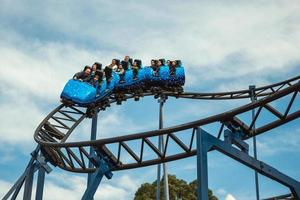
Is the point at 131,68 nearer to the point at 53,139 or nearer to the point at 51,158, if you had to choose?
Answer: the point at 53,139

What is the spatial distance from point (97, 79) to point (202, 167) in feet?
25.0

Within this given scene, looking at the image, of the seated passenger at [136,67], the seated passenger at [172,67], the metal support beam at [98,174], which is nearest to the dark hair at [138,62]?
the seated passenger at [136,67]

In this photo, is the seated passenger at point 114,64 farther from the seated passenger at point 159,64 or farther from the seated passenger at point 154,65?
the seated passenger at point 159,64

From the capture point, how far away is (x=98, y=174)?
389 inches

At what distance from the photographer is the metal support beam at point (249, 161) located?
26.0ft

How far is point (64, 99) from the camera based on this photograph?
14133 millimetres

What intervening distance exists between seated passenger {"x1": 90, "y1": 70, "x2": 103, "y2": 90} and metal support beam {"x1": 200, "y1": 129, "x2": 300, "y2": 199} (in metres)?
7.04

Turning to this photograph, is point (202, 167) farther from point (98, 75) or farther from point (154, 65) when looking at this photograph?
point (154, 65)

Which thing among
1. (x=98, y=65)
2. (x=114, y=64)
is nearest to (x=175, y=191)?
(x=114, y=64)

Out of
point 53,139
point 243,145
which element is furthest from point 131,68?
point 243,145

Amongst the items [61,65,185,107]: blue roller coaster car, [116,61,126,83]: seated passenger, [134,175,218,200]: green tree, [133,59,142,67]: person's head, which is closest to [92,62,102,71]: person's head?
[61,65,185,107]: blue roller coaster car

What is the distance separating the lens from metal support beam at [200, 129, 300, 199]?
791 centimetres

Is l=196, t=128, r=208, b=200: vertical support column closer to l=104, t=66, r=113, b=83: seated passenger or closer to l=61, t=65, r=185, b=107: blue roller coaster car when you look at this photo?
l=61, t=65, r=185, b=107: blue roller coaster car

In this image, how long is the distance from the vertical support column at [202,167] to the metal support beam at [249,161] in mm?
32
